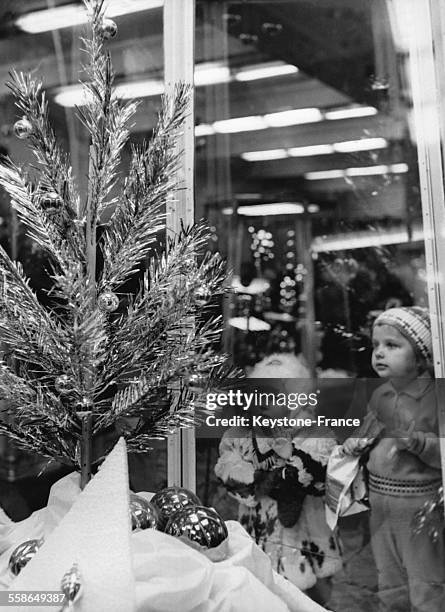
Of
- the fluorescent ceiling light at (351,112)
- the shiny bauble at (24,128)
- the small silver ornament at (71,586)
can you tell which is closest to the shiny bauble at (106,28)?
the shiny bauble at (24,128)

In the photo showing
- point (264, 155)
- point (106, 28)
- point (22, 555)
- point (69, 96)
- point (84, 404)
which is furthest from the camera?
point (69, 96)

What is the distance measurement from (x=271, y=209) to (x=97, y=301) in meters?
0.75

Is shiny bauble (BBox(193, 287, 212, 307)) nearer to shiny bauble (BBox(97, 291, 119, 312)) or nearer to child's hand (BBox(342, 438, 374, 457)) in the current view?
shiny bauble (BBox(97, 291, 119, 312))

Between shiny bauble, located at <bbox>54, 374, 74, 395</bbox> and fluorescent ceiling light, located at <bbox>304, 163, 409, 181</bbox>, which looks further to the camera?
fluorescent ceiling light, located at <bbox>304, 163, 409, 181</bbox>

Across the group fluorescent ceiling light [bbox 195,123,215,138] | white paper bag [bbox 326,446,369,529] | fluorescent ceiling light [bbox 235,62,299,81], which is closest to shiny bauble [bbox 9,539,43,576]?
white paper bag [bbox 326,446,369,529]

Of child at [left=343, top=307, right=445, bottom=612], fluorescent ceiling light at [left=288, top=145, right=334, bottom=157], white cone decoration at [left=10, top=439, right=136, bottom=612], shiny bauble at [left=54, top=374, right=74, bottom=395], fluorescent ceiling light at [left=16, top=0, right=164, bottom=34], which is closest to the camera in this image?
white cone decoration at [left=10, top=439, right=136, bottom=612]

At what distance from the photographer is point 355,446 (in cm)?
186

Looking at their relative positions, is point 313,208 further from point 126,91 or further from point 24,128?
point 24,128

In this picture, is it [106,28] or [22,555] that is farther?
[106,28]

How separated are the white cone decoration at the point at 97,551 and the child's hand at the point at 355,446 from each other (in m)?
0.81

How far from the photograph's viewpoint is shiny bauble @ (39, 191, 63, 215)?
1473 millimetres

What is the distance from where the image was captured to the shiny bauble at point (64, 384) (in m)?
1.41

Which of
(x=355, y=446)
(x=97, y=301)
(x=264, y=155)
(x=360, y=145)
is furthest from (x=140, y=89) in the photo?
(x=355, y=446)

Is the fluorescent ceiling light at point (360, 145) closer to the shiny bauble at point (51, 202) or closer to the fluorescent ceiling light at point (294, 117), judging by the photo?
the fluorescent ceiling light at point (294, 117)
